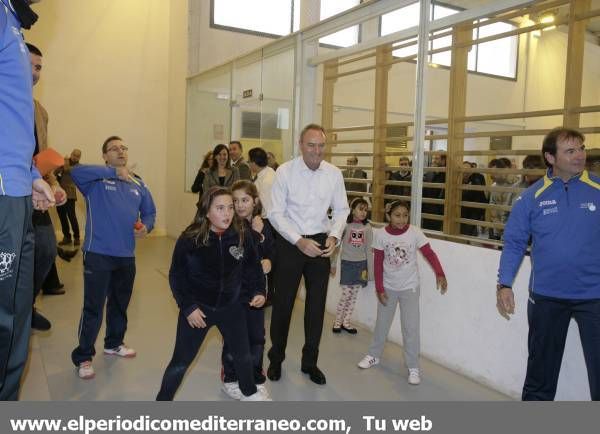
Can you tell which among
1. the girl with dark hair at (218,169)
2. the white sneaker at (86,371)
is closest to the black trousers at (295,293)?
the white sneaker at (86,371)

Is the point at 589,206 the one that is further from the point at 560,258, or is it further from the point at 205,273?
the point at 205,273

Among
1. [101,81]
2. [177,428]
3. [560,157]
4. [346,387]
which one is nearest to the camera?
[177,428]

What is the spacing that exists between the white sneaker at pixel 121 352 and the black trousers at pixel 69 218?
5.46m

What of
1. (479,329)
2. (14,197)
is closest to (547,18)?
(479,329)

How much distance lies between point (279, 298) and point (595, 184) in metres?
1.97

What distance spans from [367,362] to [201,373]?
3.77 feet

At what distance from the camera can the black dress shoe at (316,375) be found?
337 cm

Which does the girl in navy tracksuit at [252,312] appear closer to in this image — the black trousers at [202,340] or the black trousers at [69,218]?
the black trousers at [202,340]

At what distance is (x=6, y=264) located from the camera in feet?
4.60

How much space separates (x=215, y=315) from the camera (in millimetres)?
2564

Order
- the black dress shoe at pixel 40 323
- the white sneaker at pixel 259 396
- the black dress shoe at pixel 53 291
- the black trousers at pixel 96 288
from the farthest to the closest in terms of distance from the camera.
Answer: the black dress shoe at pixel 53 291
the black dress shoe at pixel 40 323
the black trousers at pixel 96 288
the white sneaker at pixel 259 396

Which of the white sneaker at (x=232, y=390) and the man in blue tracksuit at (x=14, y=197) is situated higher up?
the man in blue tracksuit at (x=14, y=197)

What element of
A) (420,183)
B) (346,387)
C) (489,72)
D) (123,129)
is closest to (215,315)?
(346,387)

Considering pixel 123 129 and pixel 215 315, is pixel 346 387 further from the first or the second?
pixel 123 129
